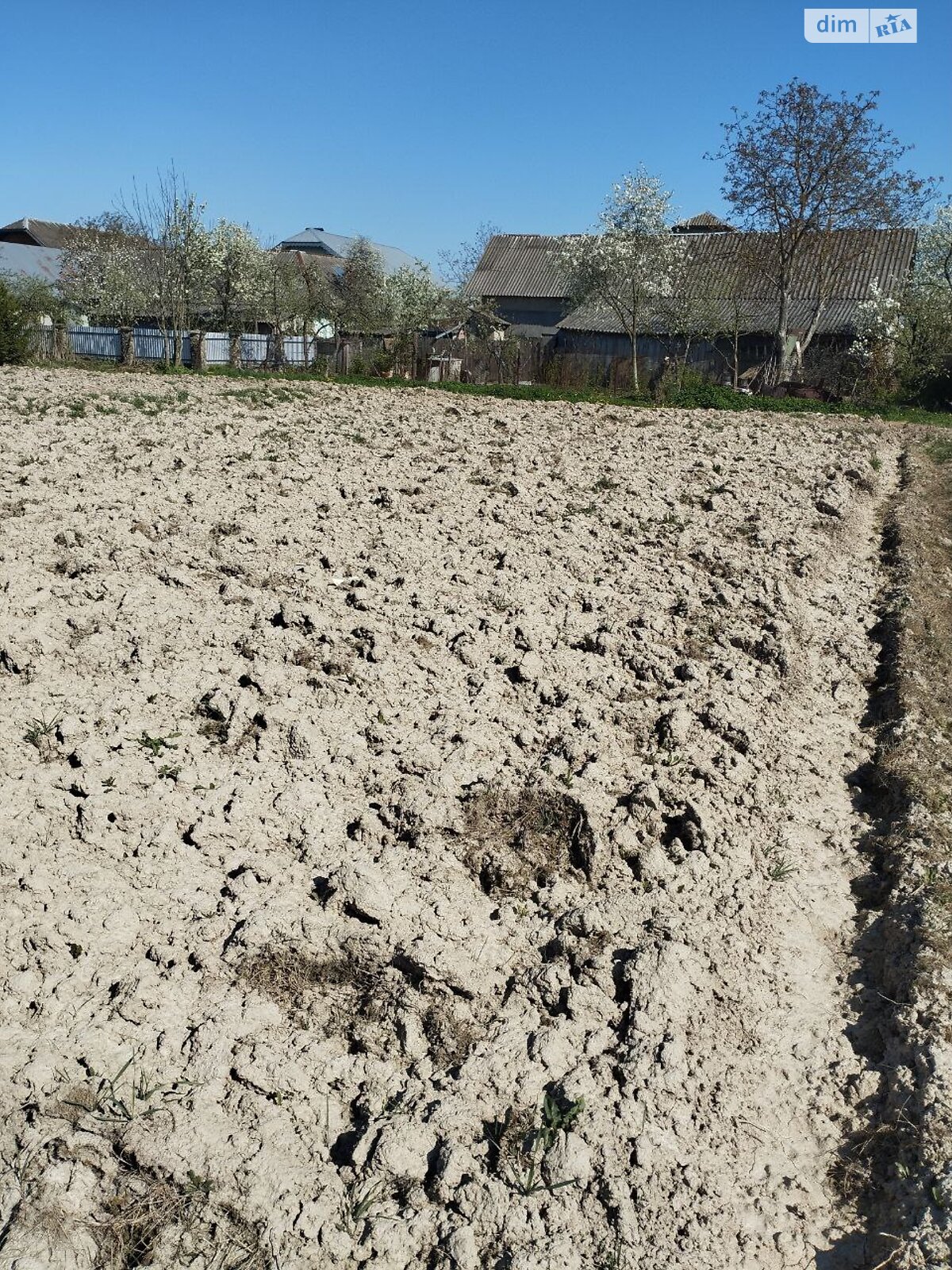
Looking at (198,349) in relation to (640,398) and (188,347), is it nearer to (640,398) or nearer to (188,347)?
(188,347)

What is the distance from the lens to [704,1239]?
110 inches

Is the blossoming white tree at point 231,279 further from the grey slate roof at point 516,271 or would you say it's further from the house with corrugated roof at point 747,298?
the grey slate roof at point 516,271

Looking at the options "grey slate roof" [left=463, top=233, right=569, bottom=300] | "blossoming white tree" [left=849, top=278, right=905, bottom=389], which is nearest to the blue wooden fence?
Result: "blossoming white tree" [left=849, top=278, right=905, bottom=389]

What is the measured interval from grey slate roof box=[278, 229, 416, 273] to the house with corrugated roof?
21175mm

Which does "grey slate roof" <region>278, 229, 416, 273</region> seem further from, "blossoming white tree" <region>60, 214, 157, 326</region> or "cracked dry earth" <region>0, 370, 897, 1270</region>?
"cracked dry earth" <region>0, 370, 897, 1270</region>

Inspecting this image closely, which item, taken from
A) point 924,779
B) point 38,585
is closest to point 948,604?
point 924,779

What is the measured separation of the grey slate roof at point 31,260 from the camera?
147ft

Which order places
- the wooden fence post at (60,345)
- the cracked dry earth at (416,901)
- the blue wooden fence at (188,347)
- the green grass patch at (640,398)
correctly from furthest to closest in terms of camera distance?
the blue wooden fence at (188,347), the wooden fence post at (60,345), the green grass patch at (640,398), the cracked dry earth at (416,901)

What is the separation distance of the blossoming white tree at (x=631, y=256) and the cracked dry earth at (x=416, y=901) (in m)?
26.3

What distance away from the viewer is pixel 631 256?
103 feet

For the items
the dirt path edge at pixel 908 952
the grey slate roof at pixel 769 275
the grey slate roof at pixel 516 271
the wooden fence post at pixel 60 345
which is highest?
the grey slate roof at pixel 516 271

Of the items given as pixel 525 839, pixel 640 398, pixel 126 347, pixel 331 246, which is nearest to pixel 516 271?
pixel 331 246

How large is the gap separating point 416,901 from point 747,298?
117 feet

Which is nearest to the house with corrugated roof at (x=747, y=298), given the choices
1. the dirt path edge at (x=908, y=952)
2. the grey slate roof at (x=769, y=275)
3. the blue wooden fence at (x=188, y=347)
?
the grey slate roof at (x=769, y=275)
